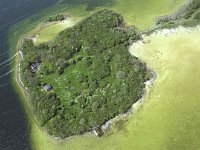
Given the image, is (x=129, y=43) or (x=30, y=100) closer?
(x=30, y=100)

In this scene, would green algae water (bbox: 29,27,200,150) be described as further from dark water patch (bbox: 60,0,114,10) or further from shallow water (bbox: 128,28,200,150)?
dark water patch (bbox: 60,0,114,10)

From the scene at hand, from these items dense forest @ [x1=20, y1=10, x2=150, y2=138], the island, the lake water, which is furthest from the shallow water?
the lake water

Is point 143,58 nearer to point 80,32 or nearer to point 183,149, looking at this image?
point 80,32

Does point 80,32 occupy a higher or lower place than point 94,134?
higher

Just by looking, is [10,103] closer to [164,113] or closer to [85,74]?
[85,74]

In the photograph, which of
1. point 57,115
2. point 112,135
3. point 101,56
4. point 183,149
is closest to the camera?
point 183,149

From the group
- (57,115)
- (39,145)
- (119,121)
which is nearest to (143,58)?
(119,121)
